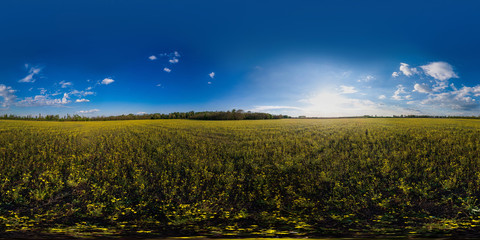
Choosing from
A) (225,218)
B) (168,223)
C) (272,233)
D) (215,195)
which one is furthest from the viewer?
(215,195)

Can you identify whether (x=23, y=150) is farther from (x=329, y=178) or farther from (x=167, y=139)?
(x=329, y=178)

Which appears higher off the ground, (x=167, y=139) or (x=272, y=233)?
(x=167, y=139)

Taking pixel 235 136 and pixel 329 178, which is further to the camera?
pixel 235 136

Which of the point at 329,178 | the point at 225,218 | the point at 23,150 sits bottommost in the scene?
the point at 225,218

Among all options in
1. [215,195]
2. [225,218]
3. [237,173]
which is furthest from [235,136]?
[225,218]

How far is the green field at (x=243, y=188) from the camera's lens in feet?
21.6

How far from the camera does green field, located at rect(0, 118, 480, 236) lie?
259 inches

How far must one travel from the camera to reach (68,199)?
8.11m

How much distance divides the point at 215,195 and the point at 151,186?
289 cm

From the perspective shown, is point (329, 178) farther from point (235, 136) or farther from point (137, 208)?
point (235, 136)

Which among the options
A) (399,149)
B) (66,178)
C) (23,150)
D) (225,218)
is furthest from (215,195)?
(23,150)

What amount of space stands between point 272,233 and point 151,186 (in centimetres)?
579

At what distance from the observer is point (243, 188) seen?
9453 millimetres

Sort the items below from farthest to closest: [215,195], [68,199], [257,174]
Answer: [257,174], [215,195], [68,199]
